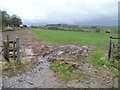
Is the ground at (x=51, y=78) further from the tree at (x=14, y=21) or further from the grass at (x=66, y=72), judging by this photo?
the tree at (x=14, y=21)

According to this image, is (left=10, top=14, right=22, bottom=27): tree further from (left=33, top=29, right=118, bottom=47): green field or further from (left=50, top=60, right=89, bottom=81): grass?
(left=50, top=60, right=89, bottom=81): grass

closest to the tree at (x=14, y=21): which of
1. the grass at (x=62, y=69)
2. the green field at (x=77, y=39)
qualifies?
the green field at (x=77, y=39)

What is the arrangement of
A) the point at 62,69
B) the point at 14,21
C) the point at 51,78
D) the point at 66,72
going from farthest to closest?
the point at 14,21, the point at 62,69, the point at 66,72, the point at 51,78

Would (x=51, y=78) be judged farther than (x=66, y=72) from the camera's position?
No

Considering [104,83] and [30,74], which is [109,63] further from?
[30,74]

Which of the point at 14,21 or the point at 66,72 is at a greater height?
the point at 14,21

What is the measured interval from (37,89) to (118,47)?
6.06 metres

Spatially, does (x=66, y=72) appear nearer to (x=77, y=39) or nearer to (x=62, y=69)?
(x=62, y=69)

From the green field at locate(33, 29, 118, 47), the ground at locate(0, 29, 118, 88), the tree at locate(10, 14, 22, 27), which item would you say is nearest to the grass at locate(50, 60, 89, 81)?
the ground at locate(0, 29, 118, 88)

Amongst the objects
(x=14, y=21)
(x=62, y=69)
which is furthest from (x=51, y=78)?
(x=14, y=21)

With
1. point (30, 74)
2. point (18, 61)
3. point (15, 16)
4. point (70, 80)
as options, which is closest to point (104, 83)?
point (70, 80)

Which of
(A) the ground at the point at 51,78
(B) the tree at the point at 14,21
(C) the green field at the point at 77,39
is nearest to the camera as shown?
(A) the ground at the point at 51,78

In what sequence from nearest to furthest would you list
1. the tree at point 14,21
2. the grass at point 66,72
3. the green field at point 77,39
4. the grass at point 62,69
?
the grass at point 66,72 → the grass at point 62,69 → the green field at point 77,39 → the tree at point 14,21

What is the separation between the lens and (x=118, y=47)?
13.4 meters
